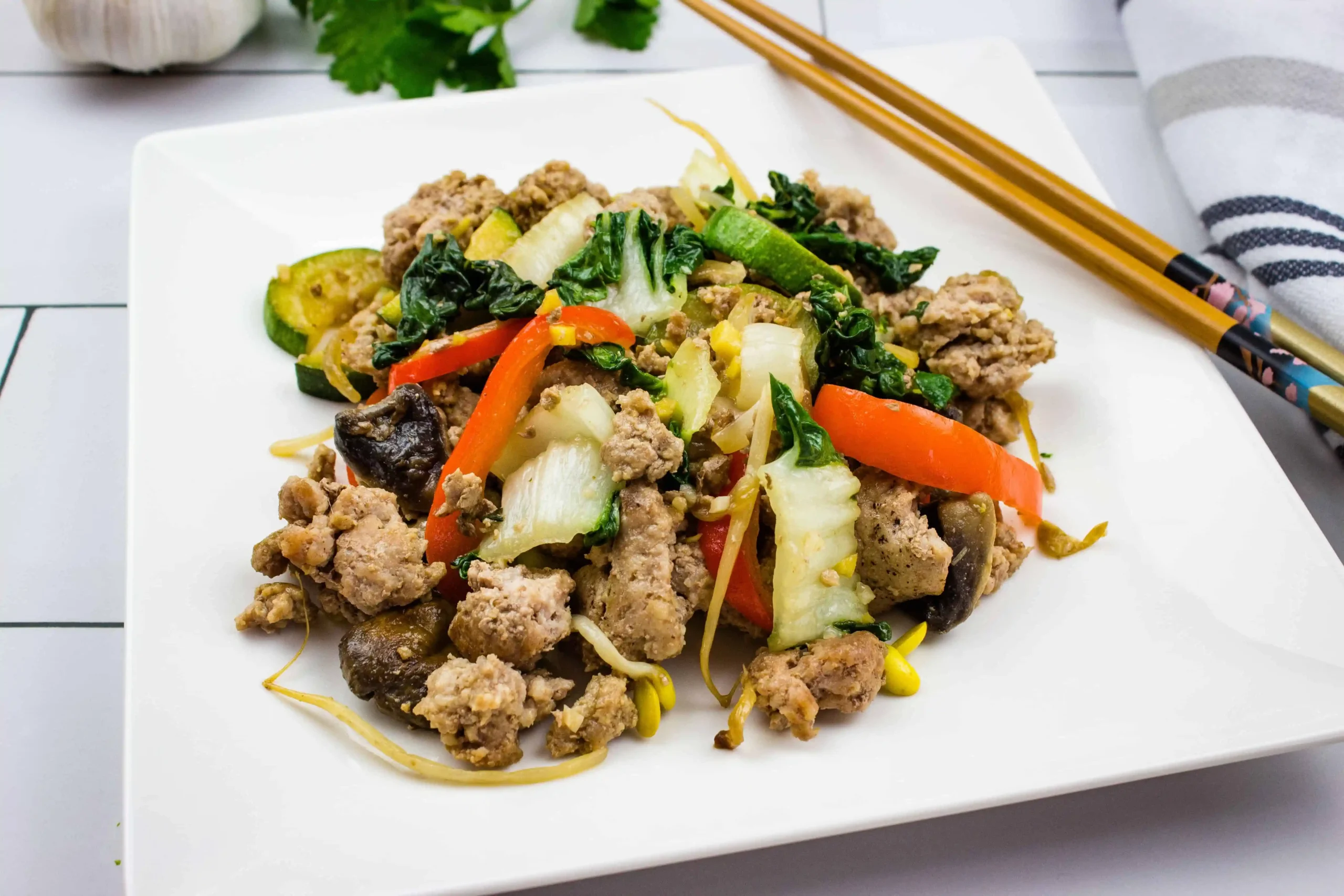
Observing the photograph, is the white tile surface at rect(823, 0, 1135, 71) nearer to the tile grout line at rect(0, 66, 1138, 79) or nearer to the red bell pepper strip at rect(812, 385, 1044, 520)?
the tile grout line at rect(0, 66, 1138, 79)

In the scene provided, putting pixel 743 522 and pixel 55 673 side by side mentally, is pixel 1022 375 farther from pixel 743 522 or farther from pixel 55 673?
pixel 55 673

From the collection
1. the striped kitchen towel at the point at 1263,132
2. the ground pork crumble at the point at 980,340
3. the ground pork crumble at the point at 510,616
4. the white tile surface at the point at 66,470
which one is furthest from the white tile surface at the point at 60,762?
the striped kitchen towel at the point at 1263,132

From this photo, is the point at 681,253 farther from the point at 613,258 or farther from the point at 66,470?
→ the point at 66,470

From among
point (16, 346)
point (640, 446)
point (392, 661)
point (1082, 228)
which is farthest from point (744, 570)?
point (16, 346)

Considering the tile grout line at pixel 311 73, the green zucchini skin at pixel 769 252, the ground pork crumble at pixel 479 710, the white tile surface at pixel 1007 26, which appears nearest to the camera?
the ground pork crumble at pixel 479 710

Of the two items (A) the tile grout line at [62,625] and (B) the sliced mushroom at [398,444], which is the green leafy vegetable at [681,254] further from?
(A) the tile grout line at [62,625]

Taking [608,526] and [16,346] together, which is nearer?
[608,526]

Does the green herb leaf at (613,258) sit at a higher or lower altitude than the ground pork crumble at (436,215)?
higher
